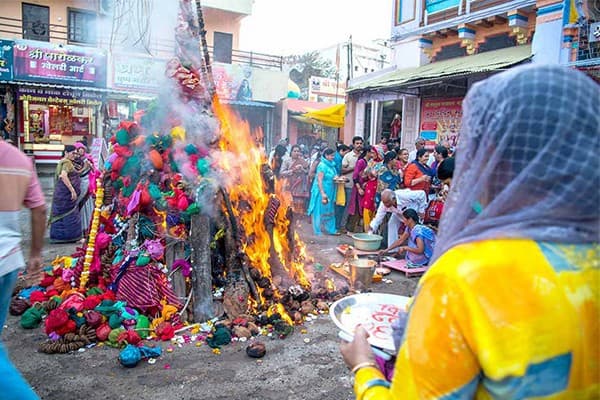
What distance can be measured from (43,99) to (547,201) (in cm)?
2183

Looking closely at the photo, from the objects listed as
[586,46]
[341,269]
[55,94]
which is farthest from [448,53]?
[55,94]

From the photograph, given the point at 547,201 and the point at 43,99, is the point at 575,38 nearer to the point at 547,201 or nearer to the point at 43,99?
the point at 547,201

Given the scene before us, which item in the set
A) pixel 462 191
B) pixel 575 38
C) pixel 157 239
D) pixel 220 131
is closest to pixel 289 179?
pixel 220 131

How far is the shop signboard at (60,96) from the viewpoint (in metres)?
18.9

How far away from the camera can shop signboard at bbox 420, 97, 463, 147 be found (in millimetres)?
12984

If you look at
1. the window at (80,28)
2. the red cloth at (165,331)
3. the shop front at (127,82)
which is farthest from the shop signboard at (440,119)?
the window at (80,28)

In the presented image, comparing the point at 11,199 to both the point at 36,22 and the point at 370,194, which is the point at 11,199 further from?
the point at 36,22

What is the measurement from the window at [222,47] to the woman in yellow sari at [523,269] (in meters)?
23.8

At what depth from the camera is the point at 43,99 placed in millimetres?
19266

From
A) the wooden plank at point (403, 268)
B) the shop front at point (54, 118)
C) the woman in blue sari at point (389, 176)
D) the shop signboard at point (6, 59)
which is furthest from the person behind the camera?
the shop front at point (54, 118)

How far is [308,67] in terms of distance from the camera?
41.2 m

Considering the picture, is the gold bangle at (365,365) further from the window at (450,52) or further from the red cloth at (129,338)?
the window at (450,52)

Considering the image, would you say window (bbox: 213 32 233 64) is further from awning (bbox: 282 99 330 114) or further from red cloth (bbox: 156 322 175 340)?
red cloth (bbox: 156 322 175 340)

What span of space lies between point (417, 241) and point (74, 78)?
17112mm
